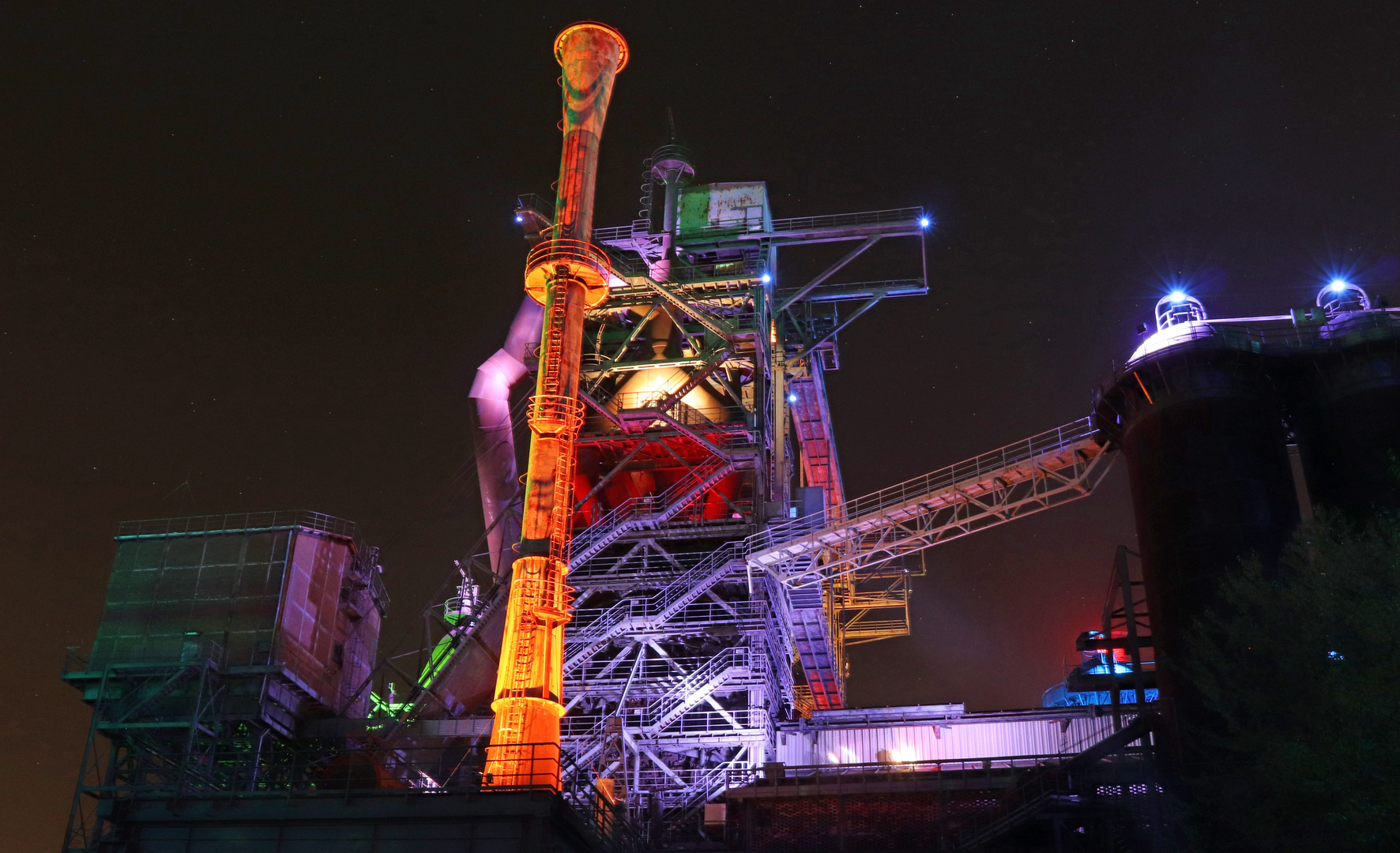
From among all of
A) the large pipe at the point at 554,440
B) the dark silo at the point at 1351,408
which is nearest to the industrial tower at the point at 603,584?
the large pipe at the point at 554,440

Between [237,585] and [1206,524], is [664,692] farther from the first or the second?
[1206,524]

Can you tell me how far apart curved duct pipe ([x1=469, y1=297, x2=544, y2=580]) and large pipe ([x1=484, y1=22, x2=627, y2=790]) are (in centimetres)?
1277

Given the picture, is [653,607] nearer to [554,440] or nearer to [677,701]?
[677,701]

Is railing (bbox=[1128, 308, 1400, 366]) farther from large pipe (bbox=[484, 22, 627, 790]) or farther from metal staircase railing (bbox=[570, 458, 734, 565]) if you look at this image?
large pipe (bbox=[484, 22, 627, 790])

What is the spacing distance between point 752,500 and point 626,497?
20.6 feet

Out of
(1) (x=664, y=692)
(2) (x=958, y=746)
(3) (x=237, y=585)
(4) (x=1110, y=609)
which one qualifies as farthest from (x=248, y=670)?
(4) (x=1110, y=609)

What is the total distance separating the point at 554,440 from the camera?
40531 mm

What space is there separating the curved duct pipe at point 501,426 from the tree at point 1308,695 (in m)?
30.4

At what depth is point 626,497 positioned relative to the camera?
2154 inches

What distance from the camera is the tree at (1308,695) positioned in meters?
26.6

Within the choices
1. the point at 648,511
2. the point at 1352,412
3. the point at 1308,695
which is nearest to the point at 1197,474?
the point at 1352,412

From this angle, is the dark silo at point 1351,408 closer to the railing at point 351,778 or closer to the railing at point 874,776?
the railing at point 874,776

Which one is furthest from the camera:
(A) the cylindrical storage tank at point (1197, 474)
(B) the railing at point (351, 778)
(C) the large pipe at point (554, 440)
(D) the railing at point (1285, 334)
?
(D) the railing at point (1285, 334)

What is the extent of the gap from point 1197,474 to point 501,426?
3064cm
